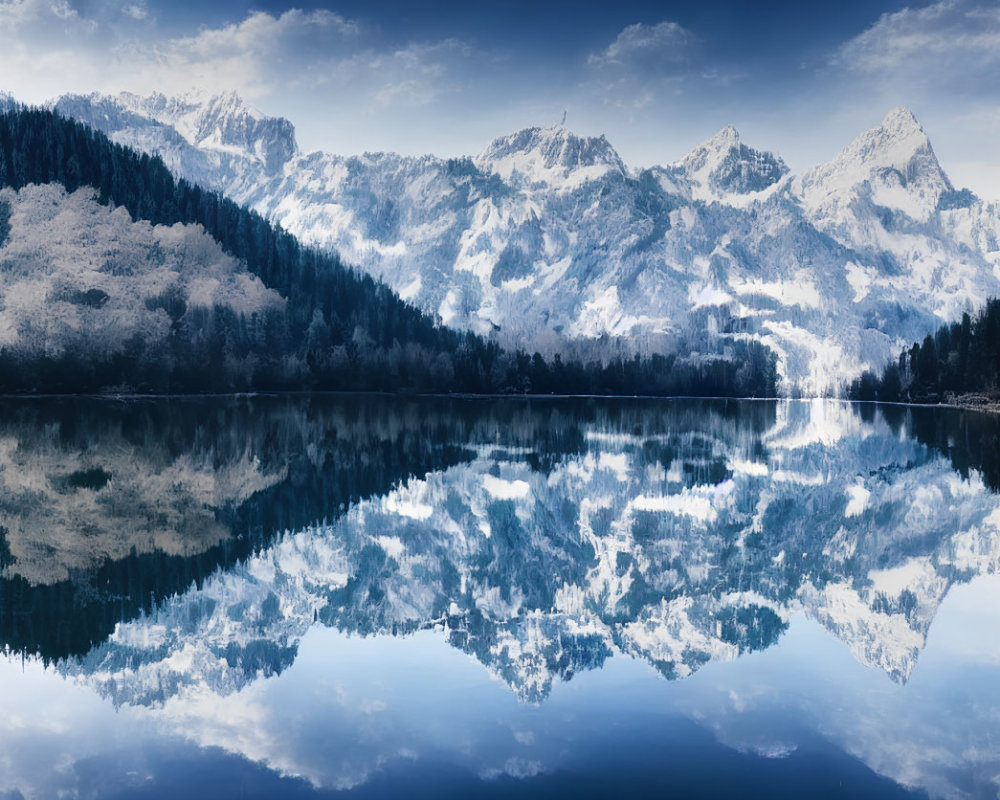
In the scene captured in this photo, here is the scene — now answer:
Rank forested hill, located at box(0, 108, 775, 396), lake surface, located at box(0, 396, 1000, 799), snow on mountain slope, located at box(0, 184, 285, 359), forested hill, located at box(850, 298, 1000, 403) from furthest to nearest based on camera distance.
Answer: forested hill, located at box(850, 298, 1000, 403)
snow on mountain slope, located at box(0, 184, 285, 359)
forested hill, located at box(0, 108, 775, 396)
lake surface, located at box(0, 396, 1000, 799)

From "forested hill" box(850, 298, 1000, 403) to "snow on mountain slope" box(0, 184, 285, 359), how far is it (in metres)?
130

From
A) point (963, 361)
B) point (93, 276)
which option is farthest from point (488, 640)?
point (963, 361)

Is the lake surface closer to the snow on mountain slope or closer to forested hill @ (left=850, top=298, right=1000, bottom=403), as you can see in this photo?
the snow on mountain slope

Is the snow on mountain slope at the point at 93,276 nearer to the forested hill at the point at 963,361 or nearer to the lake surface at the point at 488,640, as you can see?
the lake surface at the point at 488,640

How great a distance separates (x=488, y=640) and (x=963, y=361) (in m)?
172

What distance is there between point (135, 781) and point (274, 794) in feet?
5.24

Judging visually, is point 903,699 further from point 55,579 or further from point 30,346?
point 30,346

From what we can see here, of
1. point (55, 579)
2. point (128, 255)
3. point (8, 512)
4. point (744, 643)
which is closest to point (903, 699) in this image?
point (744, 643)

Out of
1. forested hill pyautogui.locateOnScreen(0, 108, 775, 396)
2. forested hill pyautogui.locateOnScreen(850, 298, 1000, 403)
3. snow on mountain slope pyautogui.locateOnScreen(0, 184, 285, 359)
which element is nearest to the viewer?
forested hill pyautogui.locateOnScreen(0, 108, 775, 396)

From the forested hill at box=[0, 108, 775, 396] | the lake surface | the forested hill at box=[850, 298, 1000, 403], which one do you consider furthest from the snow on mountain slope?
the forested hill at box=[850, 298, 1000, 403]

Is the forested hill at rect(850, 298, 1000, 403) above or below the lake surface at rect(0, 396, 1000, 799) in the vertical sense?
above

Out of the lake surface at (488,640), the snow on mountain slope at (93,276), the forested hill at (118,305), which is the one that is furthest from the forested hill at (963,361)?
the lake surface at (488,640)

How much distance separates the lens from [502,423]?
93.5 meters

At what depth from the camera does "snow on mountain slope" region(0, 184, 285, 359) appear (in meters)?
132
